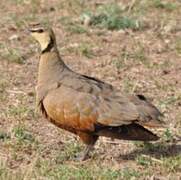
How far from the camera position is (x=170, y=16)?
41.4 feet

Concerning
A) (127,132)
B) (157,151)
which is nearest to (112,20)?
(157,151)

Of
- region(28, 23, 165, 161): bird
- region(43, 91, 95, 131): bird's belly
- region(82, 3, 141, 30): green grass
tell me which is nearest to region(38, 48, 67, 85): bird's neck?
region(28, 23, 165, 161): bird

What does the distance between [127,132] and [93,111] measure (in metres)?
0.35

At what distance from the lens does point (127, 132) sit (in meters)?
7.46

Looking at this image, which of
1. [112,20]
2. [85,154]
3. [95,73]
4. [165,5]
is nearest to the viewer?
[85,154]

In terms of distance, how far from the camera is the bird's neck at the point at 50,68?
7840mm

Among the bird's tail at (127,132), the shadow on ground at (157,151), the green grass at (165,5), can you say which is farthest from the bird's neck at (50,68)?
the green grass at (165,5)

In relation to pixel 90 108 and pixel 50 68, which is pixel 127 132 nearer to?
pixel 90 108

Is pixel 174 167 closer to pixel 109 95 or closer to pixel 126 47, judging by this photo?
pixel 109 95

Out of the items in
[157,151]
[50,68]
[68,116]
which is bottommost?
[157,151]

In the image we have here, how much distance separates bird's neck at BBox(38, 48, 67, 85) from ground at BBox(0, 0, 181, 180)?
0.62m

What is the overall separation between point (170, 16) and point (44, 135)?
4.88 meters

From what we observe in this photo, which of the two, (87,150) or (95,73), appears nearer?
(87,150)

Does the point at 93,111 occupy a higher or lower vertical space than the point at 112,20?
higher
